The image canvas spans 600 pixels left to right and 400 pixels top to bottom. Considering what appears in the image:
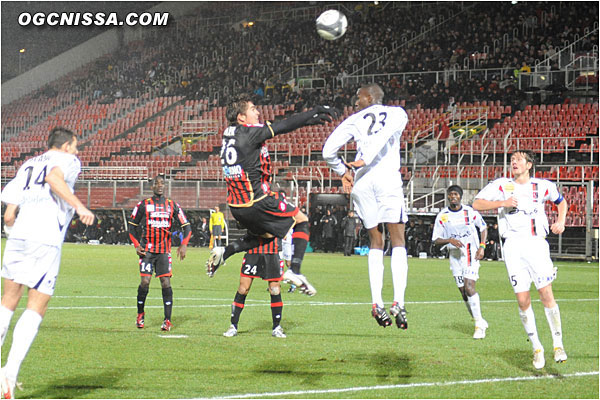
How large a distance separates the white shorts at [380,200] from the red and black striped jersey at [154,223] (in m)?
5.26

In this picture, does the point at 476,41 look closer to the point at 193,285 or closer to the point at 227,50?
the point at 227,50

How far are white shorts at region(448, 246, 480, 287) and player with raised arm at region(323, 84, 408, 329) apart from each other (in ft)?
15.1

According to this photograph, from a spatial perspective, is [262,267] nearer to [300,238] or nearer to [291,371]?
[300,238]

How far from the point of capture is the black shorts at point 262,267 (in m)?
12.8

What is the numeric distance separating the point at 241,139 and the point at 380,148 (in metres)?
1.62

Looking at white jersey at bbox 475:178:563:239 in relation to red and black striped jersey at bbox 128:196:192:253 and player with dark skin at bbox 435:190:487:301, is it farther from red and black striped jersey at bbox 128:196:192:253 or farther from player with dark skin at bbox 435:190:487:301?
red and black striped jersey at bbox 128:196:192:253

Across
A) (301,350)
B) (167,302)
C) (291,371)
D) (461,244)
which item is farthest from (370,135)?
(167,302)

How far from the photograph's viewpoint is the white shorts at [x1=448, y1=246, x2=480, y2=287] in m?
13.3

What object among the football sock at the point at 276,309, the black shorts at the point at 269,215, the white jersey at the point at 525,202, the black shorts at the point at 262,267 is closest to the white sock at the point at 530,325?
the white jersey at the point at 525,202

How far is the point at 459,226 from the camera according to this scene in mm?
13500

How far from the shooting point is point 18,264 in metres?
7.55

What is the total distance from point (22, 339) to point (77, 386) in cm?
106

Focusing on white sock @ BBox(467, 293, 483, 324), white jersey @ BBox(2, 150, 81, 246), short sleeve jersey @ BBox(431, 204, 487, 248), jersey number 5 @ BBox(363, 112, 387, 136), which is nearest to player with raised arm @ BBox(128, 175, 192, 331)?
short sleeve jersey @ BBox(431, 204, 487, 248)

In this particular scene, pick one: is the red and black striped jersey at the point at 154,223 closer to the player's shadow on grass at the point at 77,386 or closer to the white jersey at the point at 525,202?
the player's shadow on grass at the point at 77,386
